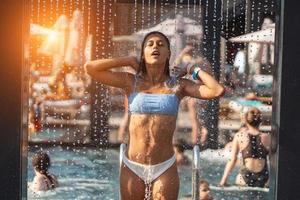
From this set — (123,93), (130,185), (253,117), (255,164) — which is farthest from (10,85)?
(255,164)

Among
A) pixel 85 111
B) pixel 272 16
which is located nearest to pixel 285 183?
pixel 272 16

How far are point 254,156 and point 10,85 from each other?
1802 millimetres

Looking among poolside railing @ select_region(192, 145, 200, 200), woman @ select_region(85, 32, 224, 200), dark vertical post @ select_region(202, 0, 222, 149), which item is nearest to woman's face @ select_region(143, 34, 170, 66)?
woman @ select_region(85, 32, 224, 200)

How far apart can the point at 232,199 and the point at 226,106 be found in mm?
687

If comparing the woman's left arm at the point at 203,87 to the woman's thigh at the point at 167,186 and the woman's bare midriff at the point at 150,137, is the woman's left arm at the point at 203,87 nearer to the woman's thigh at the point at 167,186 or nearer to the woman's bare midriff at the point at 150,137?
the woman's bare midriff at the point at 150,137

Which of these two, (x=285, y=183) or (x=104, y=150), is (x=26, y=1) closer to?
(x=104, y=150)

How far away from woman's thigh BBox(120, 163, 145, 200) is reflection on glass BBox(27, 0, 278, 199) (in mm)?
134

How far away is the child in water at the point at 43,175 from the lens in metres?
4.23

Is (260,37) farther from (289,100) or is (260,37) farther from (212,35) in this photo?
(289,100)

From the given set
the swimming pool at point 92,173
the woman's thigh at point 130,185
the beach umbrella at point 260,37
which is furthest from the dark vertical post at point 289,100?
the woman's thigh at point 130,185

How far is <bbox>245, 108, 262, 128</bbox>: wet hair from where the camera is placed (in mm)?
4254

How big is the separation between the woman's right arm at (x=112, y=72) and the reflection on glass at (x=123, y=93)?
87 millimetres

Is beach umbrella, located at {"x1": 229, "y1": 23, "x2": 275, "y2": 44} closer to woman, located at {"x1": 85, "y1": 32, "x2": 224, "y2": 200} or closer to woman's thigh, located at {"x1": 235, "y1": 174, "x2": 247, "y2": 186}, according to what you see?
woman, located at {"x1": 85, "y1": 32, "x2": 224, "y2": 200}

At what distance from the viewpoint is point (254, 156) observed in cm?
431
